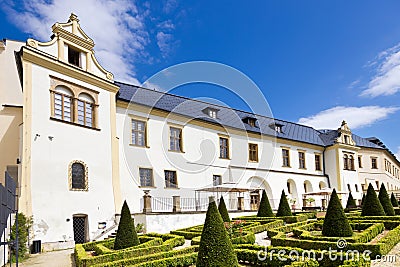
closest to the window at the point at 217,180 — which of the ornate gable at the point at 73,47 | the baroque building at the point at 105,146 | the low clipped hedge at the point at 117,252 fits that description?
the baroque building at the point at 105,146

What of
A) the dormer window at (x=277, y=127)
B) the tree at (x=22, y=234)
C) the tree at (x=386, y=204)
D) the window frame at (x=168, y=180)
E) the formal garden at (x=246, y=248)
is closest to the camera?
the formal garden at (x=246, y=248)

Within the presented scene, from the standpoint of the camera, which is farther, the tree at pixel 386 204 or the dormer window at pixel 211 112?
the dormer window at pixel 211 112

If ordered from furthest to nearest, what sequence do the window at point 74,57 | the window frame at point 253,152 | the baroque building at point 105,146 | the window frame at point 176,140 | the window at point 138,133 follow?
the window frame at point 253,152, the window frame at point 176,140, the window at point 138,133, the window at point 74,57, the baroque building at point 105,146

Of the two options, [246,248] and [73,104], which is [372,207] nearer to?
[246,248]

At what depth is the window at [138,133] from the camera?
21.5 meters

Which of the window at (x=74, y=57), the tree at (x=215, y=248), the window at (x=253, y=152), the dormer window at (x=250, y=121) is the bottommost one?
the tree at (x=215, y=248)

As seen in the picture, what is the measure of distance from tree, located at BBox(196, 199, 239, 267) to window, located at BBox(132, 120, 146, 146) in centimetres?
1420

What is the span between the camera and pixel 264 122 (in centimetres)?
3366

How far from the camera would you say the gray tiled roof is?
22939 mm

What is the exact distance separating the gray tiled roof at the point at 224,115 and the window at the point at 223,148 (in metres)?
1.20

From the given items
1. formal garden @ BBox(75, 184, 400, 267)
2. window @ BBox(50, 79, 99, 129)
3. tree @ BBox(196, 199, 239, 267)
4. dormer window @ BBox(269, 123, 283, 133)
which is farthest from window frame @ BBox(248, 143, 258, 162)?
tree @ BBox(196, 199, 239, 267)

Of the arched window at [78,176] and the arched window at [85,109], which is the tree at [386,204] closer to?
the arched window at [78,176]

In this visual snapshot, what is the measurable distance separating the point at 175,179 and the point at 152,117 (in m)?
4.16

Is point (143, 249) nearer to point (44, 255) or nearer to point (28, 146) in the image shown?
point (44, 255)
